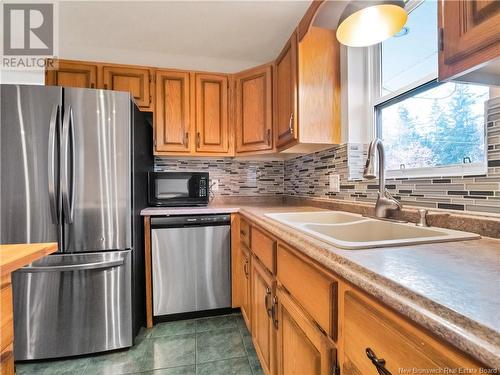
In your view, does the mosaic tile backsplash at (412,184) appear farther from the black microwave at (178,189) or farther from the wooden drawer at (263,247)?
the black microwave at (178,189)

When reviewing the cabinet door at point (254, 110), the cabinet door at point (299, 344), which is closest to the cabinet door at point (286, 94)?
the cabinet door at point (254, 110)

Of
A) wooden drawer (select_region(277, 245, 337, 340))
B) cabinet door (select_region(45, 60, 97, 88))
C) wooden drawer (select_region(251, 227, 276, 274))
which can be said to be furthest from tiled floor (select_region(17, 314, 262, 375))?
cabinet door (select_region(45, 60, 97, 88))

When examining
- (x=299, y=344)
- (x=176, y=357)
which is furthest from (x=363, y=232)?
(x=176, y=357)

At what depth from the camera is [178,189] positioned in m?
1.97

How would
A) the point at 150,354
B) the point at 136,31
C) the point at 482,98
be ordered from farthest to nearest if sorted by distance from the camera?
the point at 136,31 → the point at 150,354 → the point at 482,98

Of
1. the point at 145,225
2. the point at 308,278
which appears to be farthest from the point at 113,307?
A: the point at 308,278

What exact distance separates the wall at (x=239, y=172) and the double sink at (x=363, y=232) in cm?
114

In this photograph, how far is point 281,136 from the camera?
1780mm

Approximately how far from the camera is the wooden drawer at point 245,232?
1.55 metres

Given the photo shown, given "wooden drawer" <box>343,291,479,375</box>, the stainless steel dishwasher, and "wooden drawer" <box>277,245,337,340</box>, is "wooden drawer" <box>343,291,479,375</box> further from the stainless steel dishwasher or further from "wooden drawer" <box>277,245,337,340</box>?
the stainless steel dishwasher

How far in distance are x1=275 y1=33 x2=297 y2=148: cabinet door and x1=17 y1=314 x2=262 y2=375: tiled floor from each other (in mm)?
1390

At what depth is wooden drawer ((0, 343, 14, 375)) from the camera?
0.56 meters

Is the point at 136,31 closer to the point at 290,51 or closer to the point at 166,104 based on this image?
the point at 166,104

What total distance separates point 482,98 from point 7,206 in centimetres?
236
